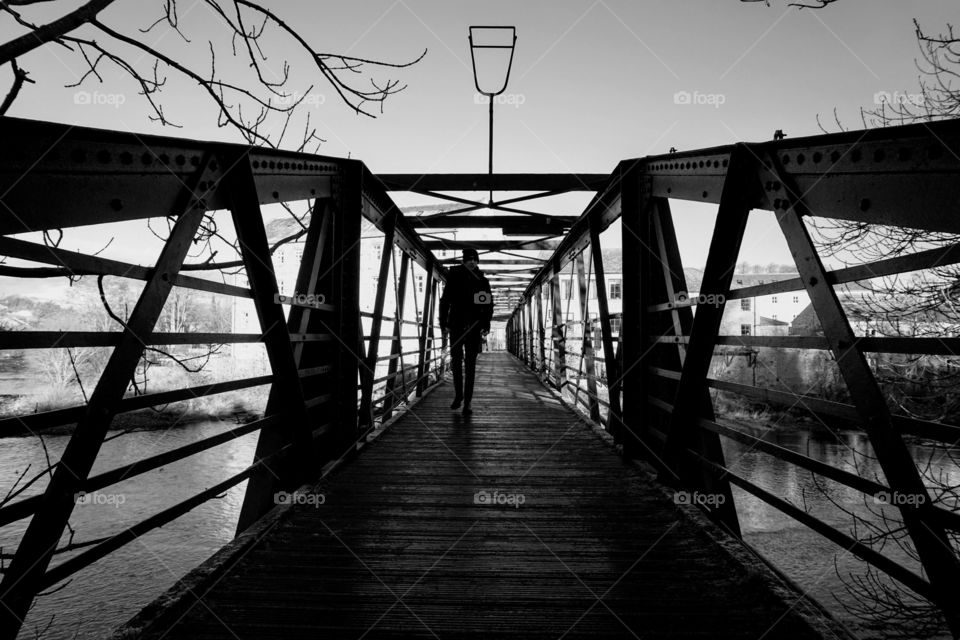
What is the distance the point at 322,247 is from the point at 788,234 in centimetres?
292

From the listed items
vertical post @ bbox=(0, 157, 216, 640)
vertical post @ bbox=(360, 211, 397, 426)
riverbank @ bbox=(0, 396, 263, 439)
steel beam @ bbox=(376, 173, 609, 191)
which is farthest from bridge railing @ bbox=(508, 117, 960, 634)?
riverbank @ bbox=(0, 396, 263, 439)

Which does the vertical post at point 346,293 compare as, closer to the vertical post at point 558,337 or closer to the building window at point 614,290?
the vertical post at point 558,337

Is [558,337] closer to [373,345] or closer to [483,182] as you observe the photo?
[483,182]

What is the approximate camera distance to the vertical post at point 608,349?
177 inches

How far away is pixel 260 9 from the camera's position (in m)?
2.55

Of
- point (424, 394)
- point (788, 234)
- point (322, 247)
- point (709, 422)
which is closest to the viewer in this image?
point (788, 234)

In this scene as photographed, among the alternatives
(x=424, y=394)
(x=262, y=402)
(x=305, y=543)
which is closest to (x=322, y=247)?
(x=305, y=543)

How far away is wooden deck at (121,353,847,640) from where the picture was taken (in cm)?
183

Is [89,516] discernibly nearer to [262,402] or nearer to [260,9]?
[262,402]

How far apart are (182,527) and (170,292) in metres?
19.6

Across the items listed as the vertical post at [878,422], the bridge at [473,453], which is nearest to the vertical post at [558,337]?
the bridge at [473,453]

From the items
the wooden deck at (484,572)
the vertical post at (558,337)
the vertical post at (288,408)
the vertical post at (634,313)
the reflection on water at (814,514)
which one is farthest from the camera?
the reflection on water at (814,514)

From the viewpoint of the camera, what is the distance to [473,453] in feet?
14.7

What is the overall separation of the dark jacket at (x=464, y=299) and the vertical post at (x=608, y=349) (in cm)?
148
